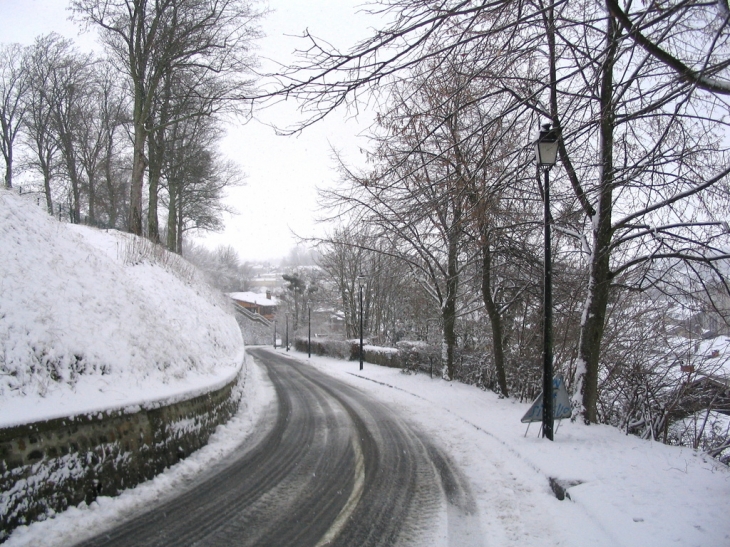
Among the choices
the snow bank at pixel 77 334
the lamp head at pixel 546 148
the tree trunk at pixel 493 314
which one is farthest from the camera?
the tree trunk at pixel 493 314

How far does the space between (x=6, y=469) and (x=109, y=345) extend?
239 centimetres

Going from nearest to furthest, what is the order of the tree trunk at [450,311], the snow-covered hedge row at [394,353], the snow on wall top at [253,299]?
the tree trunk at [450,311] → the snow-covered hedge row at [394,353] → the snow on wall top at [253,299]

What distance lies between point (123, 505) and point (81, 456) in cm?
71

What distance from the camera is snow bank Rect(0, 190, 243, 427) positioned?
193 inches

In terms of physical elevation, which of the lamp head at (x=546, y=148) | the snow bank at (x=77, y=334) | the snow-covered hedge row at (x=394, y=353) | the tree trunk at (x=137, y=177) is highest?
the tree trunk at (x=137, y=177)

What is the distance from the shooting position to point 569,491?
5.06 metres

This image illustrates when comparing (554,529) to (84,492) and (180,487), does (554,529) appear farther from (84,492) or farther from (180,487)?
(84,492)

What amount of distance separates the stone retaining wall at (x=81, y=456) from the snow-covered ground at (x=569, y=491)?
15 centimetres

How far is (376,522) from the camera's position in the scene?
4.65 m

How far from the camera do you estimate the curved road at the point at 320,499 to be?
14.1 feet

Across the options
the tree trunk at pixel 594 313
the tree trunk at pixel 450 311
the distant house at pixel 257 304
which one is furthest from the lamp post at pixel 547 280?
the distant house at pixel 257 304

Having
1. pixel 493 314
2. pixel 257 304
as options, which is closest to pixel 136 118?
pixel 493 314

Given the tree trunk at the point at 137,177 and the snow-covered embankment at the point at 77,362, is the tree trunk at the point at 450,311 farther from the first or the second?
the tree trunk at the point at 137,177

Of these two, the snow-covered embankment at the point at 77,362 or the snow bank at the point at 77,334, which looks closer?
the snow-covered embankment at the point at 77,362
